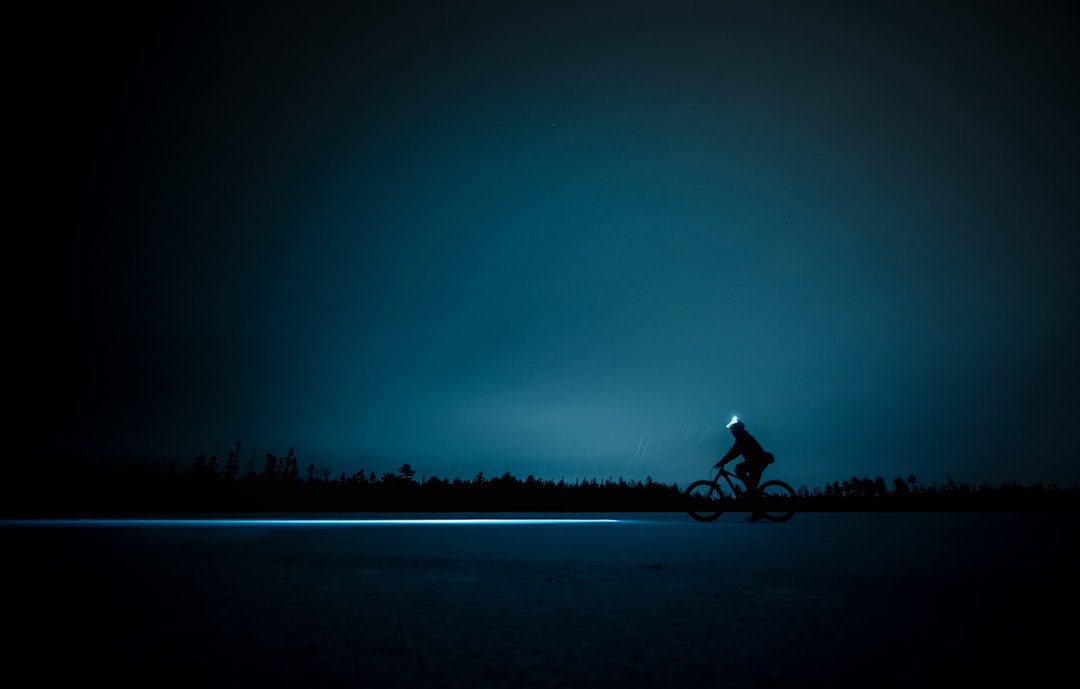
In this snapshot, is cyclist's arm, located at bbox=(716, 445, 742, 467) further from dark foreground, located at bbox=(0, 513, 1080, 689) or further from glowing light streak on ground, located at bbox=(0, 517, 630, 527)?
dark foreground, located at bbox=(0, 513, 1080, 689)

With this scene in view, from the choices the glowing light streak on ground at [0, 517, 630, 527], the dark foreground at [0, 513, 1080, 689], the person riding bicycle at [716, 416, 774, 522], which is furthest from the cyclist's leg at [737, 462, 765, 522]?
the dark foreground at [0, 513, 1080, 689]

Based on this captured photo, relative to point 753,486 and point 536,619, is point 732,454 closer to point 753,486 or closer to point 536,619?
point 753,486

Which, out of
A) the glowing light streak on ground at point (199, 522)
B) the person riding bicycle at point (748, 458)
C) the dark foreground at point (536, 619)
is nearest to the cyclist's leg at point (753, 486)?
the person riding bicycle at point (748, 458)

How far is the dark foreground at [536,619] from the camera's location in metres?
2.15

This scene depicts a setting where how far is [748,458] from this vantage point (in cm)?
1329

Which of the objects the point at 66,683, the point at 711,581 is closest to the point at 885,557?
the point at 711,581

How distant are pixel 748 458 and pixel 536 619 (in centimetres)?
1153

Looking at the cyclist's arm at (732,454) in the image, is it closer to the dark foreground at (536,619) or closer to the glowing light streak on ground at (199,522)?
the glowing light streak on ground at (199,522)

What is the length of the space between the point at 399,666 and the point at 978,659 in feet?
7.99

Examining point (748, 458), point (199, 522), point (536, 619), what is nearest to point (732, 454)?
point (748, 458)

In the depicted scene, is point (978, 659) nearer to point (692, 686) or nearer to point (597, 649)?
point (692, 686)

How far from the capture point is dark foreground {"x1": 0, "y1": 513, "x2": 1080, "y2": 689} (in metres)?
2.15

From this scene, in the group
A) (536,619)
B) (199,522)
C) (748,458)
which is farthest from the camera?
(748,458)

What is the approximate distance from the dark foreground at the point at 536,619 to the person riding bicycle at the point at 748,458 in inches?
293
